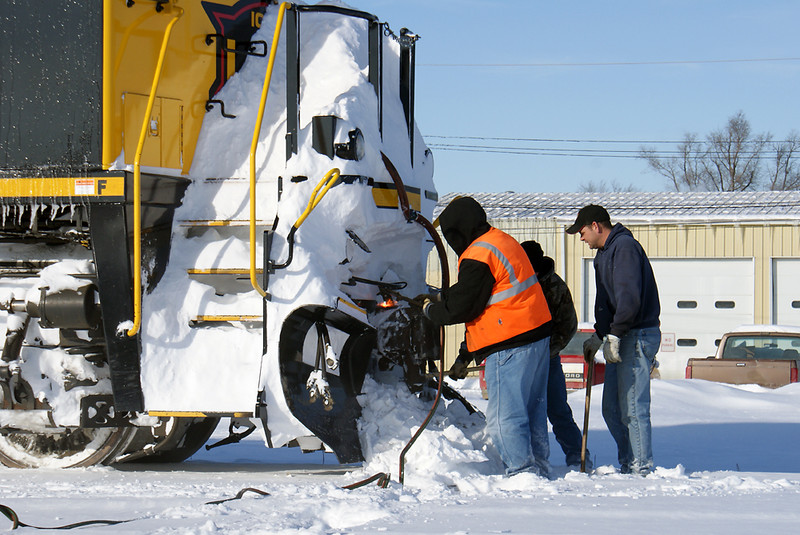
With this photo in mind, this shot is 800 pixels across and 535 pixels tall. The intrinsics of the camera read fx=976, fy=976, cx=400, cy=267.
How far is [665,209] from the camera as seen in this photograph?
73.3 ft

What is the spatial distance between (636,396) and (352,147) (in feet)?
7.07

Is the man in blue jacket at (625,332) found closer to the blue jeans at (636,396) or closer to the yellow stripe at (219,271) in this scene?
the blue jeans at (636,396)

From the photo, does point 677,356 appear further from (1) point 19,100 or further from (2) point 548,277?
(1) point 19,100

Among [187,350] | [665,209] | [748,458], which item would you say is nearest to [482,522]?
[187,350]

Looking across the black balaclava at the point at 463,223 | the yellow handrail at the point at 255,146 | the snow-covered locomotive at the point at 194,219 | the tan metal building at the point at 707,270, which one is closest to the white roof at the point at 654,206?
the tan metal building at the point at 707,270

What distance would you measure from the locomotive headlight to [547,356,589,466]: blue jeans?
196 cm

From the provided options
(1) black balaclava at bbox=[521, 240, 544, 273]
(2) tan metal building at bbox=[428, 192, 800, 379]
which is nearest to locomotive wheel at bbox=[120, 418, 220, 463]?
(1) black balaclava at bbox=[521, 240, 544, 273]

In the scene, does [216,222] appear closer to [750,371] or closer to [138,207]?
[138,207]

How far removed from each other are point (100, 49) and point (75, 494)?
2.28 meters

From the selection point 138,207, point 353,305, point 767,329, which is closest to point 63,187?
point 138,207

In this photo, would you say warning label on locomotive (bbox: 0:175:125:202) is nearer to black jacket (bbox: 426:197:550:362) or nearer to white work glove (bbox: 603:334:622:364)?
black jacket (bbox: 426:197:550:362)

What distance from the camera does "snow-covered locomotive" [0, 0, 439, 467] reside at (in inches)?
200

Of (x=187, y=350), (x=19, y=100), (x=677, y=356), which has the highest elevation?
(x=19, y=100)

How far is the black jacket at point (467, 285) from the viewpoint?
198 inches
